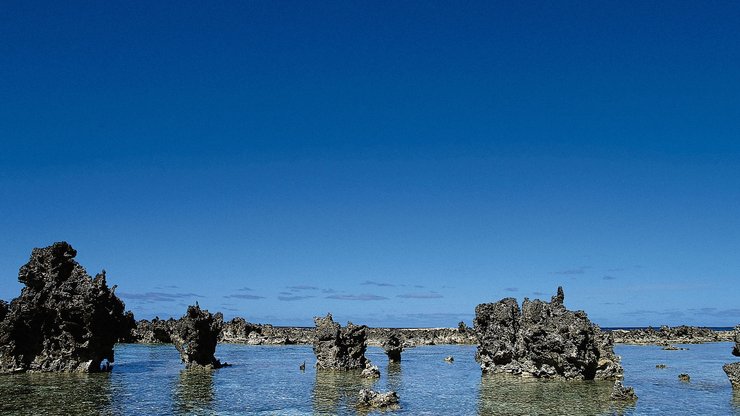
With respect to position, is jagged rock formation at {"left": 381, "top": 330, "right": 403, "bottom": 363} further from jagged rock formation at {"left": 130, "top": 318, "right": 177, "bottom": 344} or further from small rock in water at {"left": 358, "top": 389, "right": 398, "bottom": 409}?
jagged rock formation at {"left": 130, "top": 318, "right": 177, "bottom": 344}

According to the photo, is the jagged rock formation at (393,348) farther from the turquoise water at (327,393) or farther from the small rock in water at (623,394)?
the small rock in water at (623,394)

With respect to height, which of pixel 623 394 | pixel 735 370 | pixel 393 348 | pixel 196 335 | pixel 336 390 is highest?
pixel 196 335

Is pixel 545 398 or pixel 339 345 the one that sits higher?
pixel 339 345

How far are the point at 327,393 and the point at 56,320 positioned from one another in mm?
26697

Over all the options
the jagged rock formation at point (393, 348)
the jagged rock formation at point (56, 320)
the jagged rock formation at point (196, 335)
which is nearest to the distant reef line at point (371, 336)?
the jagged rock formation at point (393, 348)

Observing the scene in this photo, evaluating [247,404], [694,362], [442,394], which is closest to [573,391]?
→ [442,394]

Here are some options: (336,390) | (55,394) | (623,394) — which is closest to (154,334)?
(55,394)

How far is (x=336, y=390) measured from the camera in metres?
40.3

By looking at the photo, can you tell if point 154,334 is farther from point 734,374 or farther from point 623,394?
point 734,374

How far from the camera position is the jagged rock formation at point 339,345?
184 feet

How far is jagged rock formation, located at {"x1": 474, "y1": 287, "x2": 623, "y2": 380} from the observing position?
151 ft

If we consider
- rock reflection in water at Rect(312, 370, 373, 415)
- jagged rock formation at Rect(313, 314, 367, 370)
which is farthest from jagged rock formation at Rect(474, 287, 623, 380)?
rock reflection in water at Rect(312, 370, 373, 415)

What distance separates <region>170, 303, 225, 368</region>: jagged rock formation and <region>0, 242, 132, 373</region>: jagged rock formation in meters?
5.46

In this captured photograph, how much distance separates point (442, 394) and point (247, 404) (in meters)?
12.7
